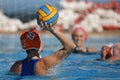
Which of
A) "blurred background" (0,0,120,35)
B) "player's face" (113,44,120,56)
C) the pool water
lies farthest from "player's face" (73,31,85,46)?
"blurred background" (0,0,120,35)

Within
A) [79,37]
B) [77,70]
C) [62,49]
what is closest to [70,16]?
[79,37]

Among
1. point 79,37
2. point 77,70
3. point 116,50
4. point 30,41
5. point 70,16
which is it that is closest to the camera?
point 30,41

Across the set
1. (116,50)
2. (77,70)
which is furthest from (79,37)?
(77,70)

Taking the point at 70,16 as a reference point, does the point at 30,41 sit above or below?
below

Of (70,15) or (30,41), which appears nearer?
(30,41)

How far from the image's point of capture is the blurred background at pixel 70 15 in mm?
13484

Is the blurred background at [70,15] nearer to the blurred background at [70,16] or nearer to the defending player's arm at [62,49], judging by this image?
the blurred background at [70,16]

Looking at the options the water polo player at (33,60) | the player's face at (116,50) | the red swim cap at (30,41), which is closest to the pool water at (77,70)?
the water polo player at (33,60)

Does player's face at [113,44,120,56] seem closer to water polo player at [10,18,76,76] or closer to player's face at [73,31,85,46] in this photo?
player's face at [73,31,85,46]

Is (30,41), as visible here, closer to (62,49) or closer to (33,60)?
Result: (33,60)

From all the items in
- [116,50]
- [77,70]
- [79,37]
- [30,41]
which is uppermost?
[30,41]

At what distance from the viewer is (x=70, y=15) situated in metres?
13.9

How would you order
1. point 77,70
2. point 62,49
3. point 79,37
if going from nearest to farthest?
point 62,49 < point 77,70 < point 79,37

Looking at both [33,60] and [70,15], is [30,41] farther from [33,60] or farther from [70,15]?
[70,15]
